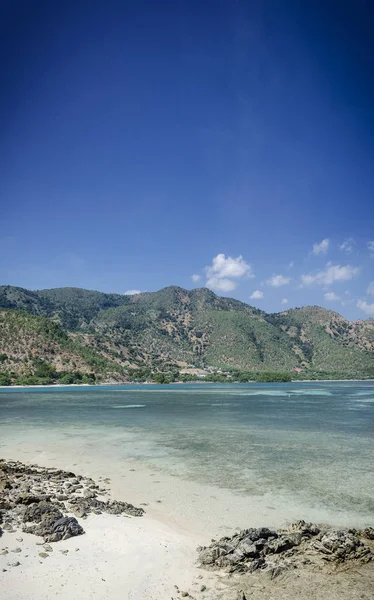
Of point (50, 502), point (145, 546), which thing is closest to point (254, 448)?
point (50, 502)

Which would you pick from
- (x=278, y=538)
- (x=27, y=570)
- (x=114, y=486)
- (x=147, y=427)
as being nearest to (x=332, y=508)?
(x=278, y=538)

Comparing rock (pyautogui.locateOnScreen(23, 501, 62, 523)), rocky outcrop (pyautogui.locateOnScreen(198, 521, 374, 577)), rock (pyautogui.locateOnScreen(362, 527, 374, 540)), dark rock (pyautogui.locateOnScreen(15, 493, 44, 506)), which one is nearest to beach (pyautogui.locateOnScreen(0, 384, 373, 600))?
rocky outcrop (pyautogui.locateOnScreen(198, 521, 374, 577))

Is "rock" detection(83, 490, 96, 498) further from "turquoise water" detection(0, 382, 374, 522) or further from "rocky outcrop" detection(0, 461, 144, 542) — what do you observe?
"turquoise water" detection(0, 382, 374, 522)

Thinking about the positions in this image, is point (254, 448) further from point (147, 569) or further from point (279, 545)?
point (147, 569)

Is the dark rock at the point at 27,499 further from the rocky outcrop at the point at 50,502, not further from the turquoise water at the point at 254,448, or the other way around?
the turquoise water at the point at 254,448

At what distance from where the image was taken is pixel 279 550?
9.83 m

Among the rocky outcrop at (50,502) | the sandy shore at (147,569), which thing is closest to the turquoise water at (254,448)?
the sandy shore at (147,569)

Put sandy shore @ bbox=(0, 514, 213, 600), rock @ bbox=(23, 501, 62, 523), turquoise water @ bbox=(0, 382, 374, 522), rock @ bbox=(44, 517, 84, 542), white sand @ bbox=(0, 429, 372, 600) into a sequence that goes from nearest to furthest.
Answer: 1. sandy shore @ bbox=(0, 514, 213, 600)
2. white sand @ bbox=(0, 429, 372, 600)
3. rock @ bbox=(44, 517, 84, 542)
4. rock @ bbox=(23, 501, 62, 523)
5. turquoise water @ bbox=(0, 382, 374, 522)

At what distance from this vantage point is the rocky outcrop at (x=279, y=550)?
9.16 m

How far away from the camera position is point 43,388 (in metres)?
115

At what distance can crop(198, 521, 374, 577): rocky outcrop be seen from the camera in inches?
360

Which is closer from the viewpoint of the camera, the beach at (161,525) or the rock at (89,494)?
the beach at (161,525)

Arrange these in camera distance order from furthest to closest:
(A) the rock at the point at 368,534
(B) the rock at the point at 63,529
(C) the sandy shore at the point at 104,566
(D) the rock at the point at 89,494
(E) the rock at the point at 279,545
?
(D) the rock at the point at 89,494 → (A) the rock at the point at 368,534 → (B) the rock at the point at 63,529 → (E) the rock at the point at 279,545 → (C) the sandy shore at the point at 104,566

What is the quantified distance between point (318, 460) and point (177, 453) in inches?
313
